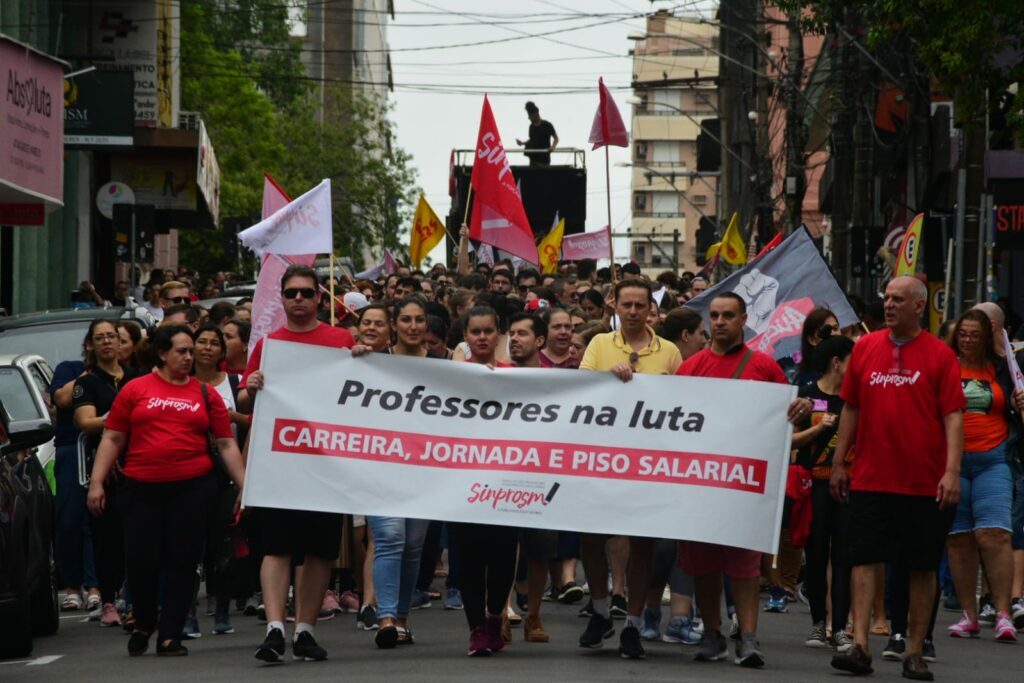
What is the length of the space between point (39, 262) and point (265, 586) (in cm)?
2372

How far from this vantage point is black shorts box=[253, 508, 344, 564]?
399 inches

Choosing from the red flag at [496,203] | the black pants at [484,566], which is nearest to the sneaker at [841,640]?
the black pants at [484,566]

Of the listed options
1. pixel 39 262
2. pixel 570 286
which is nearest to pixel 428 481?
pixel 570 286

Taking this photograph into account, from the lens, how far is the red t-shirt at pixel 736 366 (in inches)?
407

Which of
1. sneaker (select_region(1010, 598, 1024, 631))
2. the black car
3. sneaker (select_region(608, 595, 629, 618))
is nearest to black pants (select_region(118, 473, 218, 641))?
the black car

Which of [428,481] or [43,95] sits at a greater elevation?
[43,95]

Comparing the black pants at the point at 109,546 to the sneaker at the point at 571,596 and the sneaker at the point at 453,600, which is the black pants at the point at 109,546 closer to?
the sneaker at the point at 453,600

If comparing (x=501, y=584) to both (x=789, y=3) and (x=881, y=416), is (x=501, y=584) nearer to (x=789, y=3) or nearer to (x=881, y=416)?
(x=881, y=416)

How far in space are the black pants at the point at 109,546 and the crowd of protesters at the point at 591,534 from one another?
0.02 meters

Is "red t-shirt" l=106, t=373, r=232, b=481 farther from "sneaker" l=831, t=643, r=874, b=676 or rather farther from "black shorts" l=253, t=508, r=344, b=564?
"sneaker" l=831, t=643, r=874, b=676

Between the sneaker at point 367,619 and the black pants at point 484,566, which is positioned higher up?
the black pants at point 484,566

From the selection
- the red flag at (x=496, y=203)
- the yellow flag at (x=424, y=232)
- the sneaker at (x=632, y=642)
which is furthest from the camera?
the yellow flag at (x=424, y=232)

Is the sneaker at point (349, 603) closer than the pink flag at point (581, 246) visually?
Yes

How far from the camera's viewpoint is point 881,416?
1000 cm
